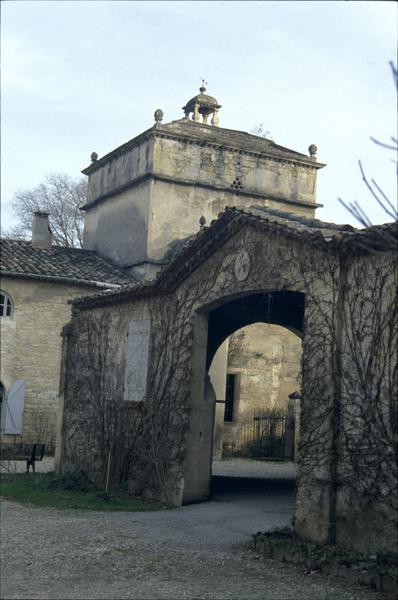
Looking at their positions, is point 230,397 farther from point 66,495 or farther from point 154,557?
point 154,557

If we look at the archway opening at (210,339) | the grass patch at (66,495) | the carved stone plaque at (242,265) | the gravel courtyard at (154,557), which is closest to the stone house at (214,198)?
the archway opening at (210,339)

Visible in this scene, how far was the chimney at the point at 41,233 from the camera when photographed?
93.4 feet

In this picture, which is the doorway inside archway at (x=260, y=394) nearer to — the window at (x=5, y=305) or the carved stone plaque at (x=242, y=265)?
the window at (x=5, y=305)

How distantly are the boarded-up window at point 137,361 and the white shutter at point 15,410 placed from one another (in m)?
A: 10.6

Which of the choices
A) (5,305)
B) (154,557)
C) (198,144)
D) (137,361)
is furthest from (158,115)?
(154,557)

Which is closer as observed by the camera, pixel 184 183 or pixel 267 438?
pixel 267 438

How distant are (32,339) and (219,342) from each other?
36.5 ft

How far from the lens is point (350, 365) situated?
10.2 m

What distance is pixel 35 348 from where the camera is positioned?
25906 mm

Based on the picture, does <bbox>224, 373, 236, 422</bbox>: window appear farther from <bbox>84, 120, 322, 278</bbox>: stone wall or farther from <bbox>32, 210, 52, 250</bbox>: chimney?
<bbox>32, 210, 52, 250</bbox>: chimney

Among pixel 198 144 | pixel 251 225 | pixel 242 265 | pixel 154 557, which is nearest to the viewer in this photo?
pixel 154 557

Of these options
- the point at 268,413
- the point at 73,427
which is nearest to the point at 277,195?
the point at 268,413

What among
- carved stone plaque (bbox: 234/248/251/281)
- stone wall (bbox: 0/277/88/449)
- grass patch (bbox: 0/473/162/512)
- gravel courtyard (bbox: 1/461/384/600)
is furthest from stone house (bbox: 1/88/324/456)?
carved stone plaque (bbox: 234/248/251/281)

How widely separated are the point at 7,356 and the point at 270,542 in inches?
666
